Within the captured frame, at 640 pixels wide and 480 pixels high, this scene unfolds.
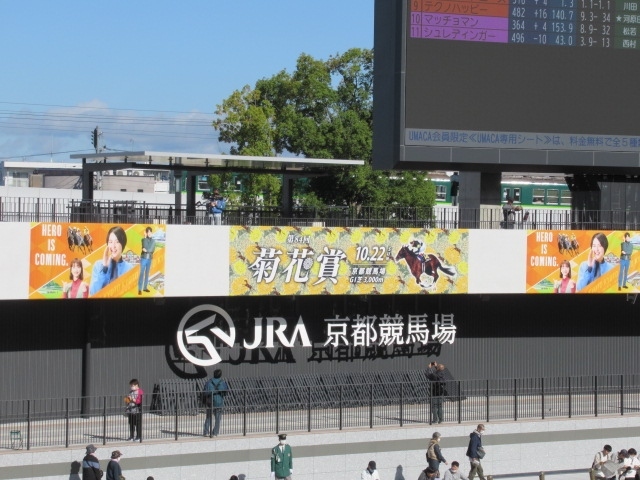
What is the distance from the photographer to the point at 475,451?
2816 centimetres

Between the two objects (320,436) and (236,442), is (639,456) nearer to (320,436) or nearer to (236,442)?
(320,436)

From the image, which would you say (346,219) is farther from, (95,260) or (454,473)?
(454,473)

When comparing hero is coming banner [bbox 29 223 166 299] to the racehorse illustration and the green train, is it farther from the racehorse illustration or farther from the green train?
the green train

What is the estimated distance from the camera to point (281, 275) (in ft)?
101

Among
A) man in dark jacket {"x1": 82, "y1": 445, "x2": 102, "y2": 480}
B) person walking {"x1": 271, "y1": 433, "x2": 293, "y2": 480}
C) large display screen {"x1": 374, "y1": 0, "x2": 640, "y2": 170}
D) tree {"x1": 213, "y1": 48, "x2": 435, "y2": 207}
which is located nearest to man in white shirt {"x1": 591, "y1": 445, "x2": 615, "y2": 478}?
person walking {"x1": 271, "y1": 433, "x2": 293, "y2": 480}

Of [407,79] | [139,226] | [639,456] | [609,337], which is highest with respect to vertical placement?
[407,79]

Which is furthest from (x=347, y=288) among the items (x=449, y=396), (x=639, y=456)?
(x=639, y=456)

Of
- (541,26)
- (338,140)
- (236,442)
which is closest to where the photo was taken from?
(236,442)

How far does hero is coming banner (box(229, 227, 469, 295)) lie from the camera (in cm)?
3045

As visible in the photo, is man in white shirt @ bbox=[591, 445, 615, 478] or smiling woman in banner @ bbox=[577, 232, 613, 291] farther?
smiling woman in banner @ bbox=[577, 232, 613, 291]

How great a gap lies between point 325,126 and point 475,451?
3411cm

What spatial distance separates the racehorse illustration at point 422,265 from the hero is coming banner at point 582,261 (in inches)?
106

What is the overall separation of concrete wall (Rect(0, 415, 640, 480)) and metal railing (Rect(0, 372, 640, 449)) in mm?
430

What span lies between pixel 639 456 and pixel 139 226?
1336 cm
